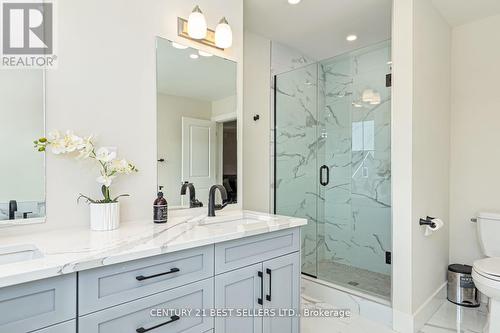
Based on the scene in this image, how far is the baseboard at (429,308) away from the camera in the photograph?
2122 mm

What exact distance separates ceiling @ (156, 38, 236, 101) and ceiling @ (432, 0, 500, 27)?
68.4 inches

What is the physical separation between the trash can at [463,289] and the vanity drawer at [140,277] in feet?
7.61

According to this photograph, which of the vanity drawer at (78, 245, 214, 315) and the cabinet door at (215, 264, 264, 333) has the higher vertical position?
the vanity drawer at (78, 245, 214, 315)

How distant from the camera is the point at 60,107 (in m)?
1.42

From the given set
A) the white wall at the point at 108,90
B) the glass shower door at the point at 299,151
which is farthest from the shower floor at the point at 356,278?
the white wall at the point at 108,90

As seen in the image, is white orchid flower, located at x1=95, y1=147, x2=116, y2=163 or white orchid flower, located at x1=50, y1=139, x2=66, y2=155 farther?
white orchid flower, located at x1=95, y1=147, x2=116, y2=163

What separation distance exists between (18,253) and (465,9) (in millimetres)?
3355

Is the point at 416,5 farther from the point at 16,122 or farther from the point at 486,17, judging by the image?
the point at 16,122

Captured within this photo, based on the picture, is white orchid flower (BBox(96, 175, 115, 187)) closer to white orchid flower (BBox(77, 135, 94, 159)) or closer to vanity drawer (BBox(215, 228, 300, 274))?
white orchid flower (BBox(77, 135, 94, 159))

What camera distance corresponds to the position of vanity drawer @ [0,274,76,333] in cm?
85

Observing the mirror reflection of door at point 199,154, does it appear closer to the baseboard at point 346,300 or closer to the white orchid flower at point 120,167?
the white orchid flower at point 120,167

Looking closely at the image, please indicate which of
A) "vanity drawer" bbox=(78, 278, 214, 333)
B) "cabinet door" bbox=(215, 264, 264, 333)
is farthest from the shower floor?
"vanity drawer" bbox=(78, 278, 214, 333)

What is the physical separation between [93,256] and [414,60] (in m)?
2.25

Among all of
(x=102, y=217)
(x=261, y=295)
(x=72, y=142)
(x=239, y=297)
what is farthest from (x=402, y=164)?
(x=72, y=142)
